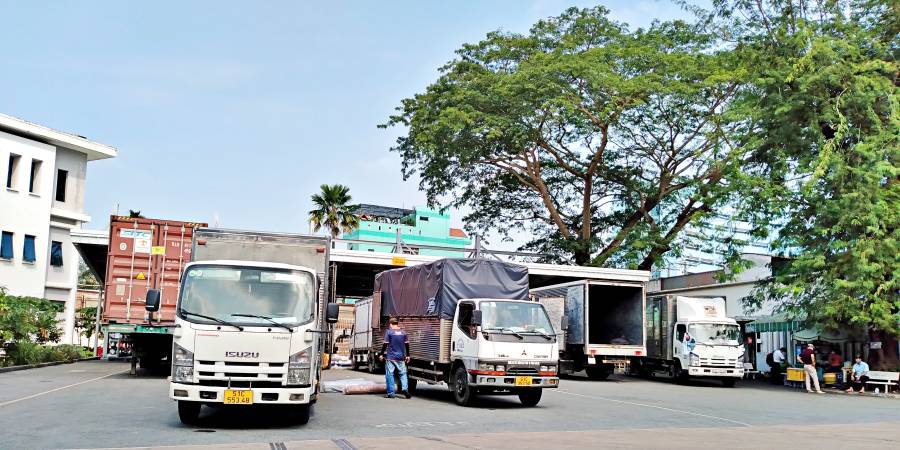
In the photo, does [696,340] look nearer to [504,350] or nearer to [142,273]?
[504,350]

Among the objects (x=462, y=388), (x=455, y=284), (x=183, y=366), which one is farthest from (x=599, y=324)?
(x=183, y=366)

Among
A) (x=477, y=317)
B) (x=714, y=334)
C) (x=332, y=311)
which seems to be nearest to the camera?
(x=332, y=311)

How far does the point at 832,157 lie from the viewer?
85.1 ft

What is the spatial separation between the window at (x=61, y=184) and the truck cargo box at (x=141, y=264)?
69.3 ft

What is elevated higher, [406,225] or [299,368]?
[406,225]

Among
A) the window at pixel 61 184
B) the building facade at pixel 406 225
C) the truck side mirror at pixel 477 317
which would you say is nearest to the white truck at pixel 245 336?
the truck side mirror at pixel 477 317

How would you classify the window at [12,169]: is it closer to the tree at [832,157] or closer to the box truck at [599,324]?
the box truck at [599,324]

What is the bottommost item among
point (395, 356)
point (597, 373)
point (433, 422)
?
point (597, 373)

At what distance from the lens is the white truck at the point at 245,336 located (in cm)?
1112

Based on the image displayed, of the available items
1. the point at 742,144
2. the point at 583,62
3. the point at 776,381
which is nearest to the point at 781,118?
the point at 742,144

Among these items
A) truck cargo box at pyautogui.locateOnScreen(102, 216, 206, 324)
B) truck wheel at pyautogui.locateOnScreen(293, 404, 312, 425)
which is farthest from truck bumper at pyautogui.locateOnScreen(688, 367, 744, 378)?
truck wheel at pyautogui.locateOnScreen(293, 404, 312, 425)

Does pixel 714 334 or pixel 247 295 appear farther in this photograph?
pixel 714 334

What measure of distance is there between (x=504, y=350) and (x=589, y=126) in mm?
19634

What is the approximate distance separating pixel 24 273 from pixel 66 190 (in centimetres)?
500
